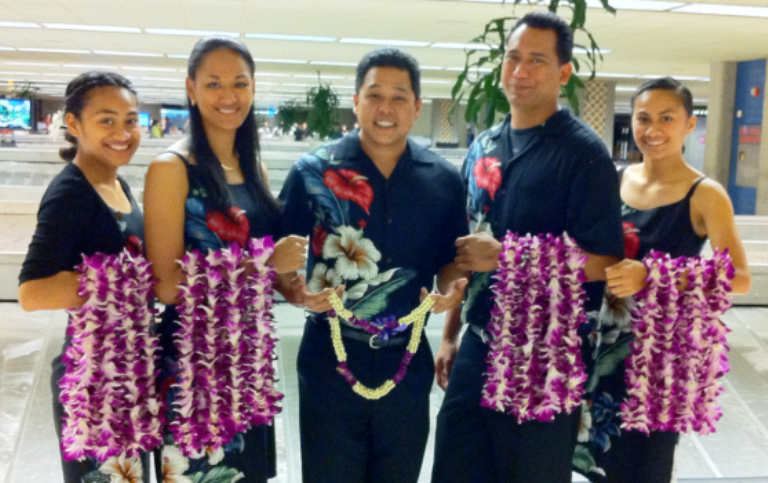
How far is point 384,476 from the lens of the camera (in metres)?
1.94

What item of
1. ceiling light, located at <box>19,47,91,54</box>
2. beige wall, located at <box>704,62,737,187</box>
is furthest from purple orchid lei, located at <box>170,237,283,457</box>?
beige wall, located at <box>704,62,737,187</box>

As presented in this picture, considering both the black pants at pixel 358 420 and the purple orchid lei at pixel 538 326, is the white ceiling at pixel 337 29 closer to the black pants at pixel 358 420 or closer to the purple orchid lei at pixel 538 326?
the purple orchid lei at pixel 538 326

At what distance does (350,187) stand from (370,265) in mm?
229

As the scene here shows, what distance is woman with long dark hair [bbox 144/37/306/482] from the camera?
1.75m

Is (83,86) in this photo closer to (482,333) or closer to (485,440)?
(482,333)

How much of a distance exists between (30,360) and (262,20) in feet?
20.9

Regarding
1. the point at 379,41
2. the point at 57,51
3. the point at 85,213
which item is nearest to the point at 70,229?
the point at 85,213

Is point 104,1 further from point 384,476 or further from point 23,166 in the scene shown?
point 384,476

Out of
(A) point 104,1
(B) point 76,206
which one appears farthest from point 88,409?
(A) point 104,1

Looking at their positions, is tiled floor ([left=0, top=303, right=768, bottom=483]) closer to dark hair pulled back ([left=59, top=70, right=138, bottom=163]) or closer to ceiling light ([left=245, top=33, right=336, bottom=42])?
dark hair pulled back ([left=59, top=70, right=138, bottom=163])

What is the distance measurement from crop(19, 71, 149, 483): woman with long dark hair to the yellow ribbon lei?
1.92 ft

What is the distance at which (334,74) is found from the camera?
1714 cm

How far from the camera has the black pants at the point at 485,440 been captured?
196 cm

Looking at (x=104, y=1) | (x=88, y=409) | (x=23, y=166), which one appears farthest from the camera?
(x=23, y=166)
